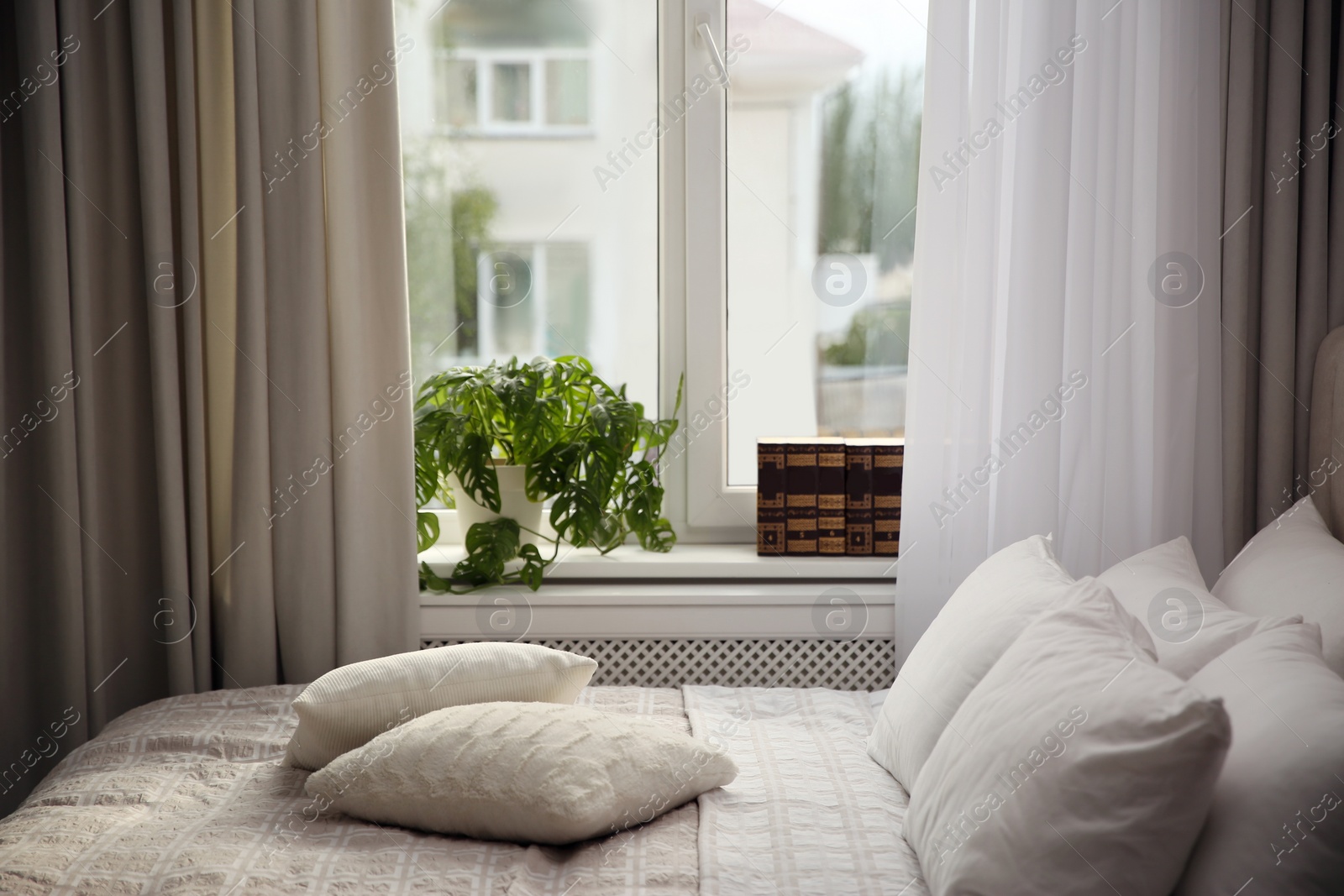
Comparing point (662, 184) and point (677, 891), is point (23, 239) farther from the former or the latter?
point (677, 891)

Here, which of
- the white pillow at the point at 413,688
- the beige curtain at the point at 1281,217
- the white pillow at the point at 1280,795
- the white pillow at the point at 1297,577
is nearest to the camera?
the white pillow at the point at 1280,795

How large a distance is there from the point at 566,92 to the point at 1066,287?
3.79 feet

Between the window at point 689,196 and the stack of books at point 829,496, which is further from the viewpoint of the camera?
the window at point 689,196

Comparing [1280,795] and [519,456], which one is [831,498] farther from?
[1280,795]

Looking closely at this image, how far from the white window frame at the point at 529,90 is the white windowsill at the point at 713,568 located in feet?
3.12

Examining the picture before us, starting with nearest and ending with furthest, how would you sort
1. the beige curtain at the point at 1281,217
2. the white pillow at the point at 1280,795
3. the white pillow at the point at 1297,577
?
1. the white pillow at the point at 1280,795
2. the white pillow at the point at 1297,577
3. the beige curtain at the point at 1281,217

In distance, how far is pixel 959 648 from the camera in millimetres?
1238

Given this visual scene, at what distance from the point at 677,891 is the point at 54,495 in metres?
1.51

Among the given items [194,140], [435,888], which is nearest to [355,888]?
[435,888]

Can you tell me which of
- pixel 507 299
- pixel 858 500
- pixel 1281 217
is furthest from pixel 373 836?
pixel 1281 217

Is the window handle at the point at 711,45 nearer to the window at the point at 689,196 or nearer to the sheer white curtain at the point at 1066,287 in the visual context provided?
the window at the point at 689,196

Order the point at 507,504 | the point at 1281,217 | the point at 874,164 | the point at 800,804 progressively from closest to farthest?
1. the point at 800,804
2. the point at 1281,217
3. the point at 507,504
4. the point at 874,164

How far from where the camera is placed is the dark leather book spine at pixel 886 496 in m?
2.05

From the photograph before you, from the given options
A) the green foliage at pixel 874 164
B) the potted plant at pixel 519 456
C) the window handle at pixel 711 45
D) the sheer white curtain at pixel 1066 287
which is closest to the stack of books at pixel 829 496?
the sheer white curtain at pixel 1066 287
